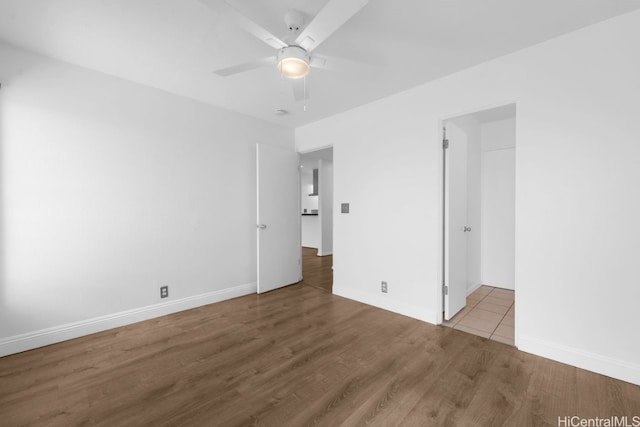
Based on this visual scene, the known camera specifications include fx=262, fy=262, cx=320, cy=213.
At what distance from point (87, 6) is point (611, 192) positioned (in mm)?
3792

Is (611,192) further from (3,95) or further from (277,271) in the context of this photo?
(3,95)

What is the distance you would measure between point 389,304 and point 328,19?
9.34 ft

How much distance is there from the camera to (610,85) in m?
1.86

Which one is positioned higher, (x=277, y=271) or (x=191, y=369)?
(x=277, y=271)

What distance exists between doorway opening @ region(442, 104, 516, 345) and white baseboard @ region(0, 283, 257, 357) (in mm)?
2836

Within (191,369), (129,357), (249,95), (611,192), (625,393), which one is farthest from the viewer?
(249,95)

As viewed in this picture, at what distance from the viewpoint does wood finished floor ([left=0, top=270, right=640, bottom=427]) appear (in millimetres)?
1521

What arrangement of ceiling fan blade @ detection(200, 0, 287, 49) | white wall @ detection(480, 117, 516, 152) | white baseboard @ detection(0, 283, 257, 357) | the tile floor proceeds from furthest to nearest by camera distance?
1. white wall @ detection(480, 117, 516, 152)
2. the tile floor
3. white baseboard @ detection(0, 283, 257, 357)
4. ceiling fan blade @ detection(200, 0, 287, 49)

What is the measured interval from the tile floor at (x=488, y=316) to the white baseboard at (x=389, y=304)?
199mm

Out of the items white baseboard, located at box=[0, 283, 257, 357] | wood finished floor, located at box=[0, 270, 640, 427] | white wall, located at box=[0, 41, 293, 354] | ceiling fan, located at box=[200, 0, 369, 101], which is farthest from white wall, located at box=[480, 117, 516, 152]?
white baseboard, located at box=[0, 283, 257, 357]

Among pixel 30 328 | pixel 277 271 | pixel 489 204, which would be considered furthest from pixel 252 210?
pixel 489 204
